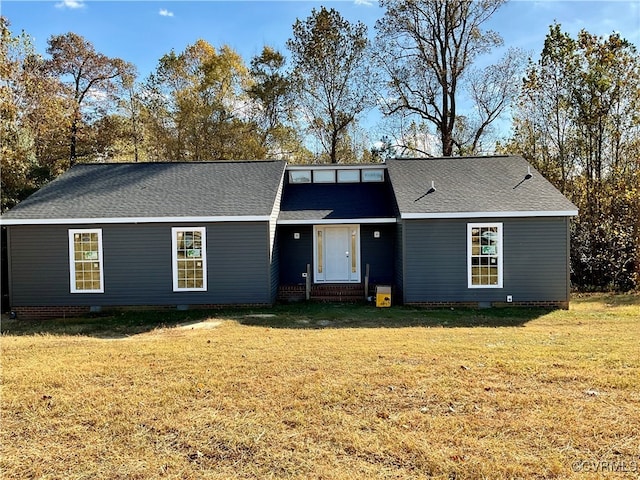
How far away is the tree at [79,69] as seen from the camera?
2361cm

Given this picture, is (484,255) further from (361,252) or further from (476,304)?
(361,252)

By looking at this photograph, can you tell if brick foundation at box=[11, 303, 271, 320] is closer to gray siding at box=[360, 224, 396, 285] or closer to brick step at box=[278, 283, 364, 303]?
brick step at box=[278, 283, 364, 303]

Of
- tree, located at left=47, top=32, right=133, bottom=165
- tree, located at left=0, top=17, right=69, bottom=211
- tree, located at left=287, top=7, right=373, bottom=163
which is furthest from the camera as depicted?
tree, located at left=287, top=7, right=373, bottom=163

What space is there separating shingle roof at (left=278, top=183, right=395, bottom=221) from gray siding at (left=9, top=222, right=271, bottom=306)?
6.73 feet

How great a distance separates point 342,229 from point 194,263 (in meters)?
4.89

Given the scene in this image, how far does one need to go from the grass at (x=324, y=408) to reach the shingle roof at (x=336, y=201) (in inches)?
248

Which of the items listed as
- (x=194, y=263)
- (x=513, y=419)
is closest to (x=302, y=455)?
(x=513, y=419)

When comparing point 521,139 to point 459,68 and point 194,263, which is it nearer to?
point 459,68

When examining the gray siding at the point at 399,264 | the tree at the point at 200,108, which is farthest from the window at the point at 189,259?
the tree at the point at 200,108

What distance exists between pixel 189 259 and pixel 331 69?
1620 cm

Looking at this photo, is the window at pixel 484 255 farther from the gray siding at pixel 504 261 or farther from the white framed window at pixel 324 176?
the white framed window at pixel 324 176

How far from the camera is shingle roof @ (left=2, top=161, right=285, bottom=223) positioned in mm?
12320

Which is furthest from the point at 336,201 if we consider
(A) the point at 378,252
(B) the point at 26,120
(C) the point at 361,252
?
(B) the point at 26,120

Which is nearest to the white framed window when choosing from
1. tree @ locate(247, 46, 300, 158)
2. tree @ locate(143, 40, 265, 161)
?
tree @ locate(143, 40, 265, 161)
